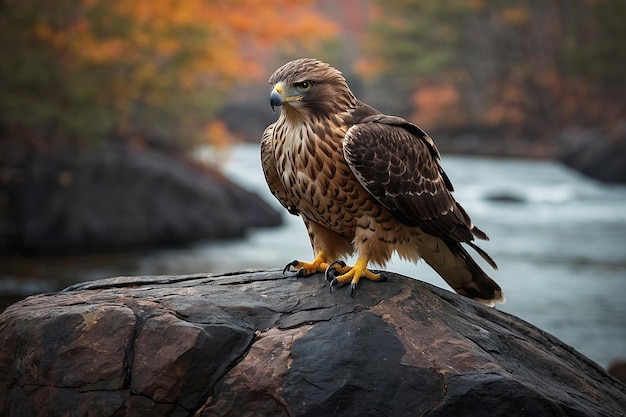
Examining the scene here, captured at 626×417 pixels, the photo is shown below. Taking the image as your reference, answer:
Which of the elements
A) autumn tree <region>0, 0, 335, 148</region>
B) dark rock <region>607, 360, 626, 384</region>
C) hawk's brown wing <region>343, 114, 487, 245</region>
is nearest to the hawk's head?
hawk's brown wing <region>343, 114, 487, 245</region>

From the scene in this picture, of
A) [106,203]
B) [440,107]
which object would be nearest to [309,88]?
[106,203]

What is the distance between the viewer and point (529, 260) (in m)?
13.9

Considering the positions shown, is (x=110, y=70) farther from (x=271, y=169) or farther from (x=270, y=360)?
(x=270, y=360)

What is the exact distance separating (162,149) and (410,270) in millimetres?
6143

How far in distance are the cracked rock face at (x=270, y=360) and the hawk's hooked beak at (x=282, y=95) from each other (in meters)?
0.93

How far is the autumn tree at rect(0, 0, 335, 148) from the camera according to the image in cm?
1288

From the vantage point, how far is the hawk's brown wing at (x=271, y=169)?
15.2 feet

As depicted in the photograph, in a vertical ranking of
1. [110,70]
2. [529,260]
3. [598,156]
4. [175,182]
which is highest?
[598,156]

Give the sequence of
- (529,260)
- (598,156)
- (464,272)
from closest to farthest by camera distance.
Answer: (464,272), (529,260), (598,156)

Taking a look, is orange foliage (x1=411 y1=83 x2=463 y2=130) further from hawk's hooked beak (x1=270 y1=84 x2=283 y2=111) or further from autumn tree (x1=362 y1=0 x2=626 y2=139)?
hawk's hooked beak (x1=270 y1=84 x2=283 y2=111)

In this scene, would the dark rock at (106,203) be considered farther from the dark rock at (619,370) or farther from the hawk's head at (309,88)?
the hawk's head at (309,88)

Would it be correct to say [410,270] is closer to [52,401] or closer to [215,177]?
[215,177]

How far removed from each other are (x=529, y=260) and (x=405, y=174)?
32.8 ft

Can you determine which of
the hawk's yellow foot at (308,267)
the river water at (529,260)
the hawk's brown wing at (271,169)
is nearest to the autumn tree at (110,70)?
the river water at (529,260)
